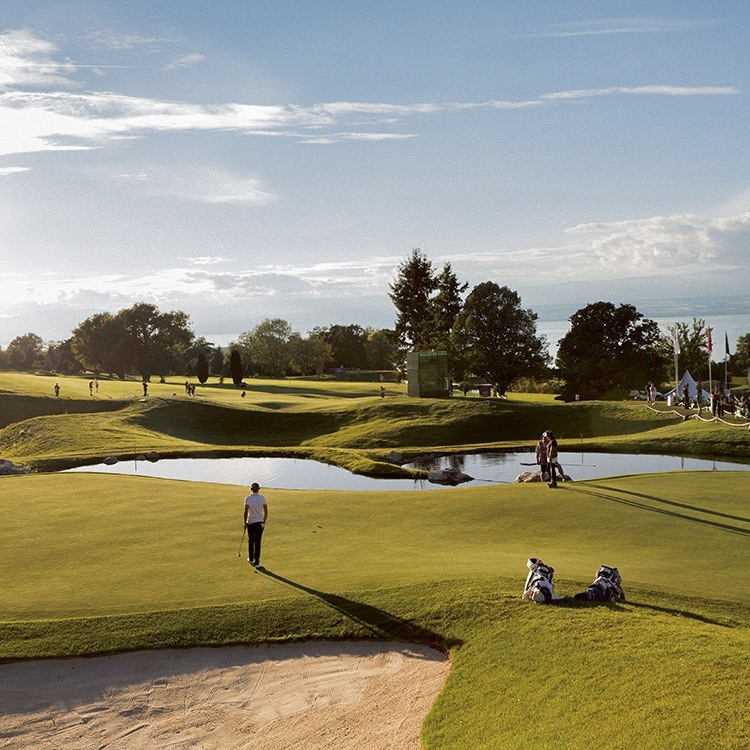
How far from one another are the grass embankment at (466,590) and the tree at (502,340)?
62.4 m

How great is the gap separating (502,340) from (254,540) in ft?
247

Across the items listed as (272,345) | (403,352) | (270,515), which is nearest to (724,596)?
(270,515)

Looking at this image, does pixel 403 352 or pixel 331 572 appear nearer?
pixel 331 572

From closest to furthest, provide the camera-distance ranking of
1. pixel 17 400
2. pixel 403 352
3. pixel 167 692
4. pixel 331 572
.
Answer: pixel 167 692, pixel 331 572, pixel 17 400, pixel 403 352

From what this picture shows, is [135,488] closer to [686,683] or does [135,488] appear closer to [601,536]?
[601,536]

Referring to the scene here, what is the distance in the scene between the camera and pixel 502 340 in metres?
90.7

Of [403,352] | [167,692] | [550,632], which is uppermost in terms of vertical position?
[403,352]

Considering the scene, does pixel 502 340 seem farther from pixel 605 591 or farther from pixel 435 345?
pixel 605 591

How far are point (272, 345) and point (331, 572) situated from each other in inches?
5268

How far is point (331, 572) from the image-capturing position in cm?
1759

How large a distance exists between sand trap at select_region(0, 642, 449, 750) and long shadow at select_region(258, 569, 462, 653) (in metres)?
0.23

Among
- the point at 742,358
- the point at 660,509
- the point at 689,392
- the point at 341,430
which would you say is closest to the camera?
the point at 660,509

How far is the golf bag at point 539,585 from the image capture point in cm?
1460

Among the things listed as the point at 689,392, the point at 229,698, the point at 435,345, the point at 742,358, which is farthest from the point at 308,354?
the point at 229,698
